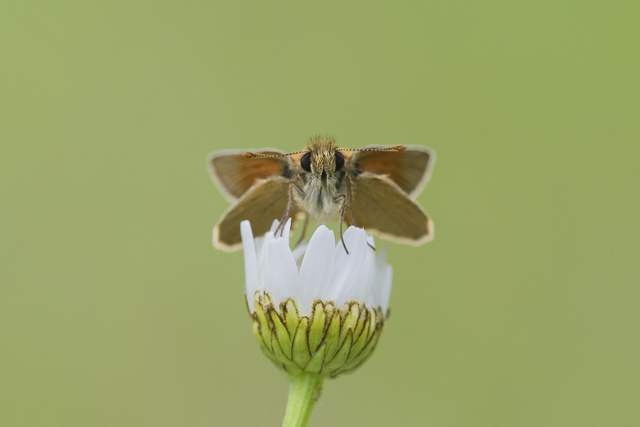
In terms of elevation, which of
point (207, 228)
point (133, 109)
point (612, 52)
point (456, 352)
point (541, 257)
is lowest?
point (456, 352)

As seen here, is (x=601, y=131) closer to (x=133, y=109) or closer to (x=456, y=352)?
(x=456, y=352)

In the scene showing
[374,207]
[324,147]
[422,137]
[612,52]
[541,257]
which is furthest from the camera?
[612,52]

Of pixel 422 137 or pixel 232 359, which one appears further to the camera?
pixel 422 137

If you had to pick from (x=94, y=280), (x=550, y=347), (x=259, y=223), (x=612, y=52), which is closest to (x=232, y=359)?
A: (x=94, y=280)

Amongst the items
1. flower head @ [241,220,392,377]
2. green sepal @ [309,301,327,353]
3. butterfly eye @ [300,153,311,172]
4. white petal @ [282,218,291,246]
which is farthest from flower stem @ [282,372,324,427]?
butterfly eye @ [300,153,311,172]

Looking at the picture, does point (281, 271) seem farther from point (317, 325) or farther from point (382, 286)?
point (382, 286)
